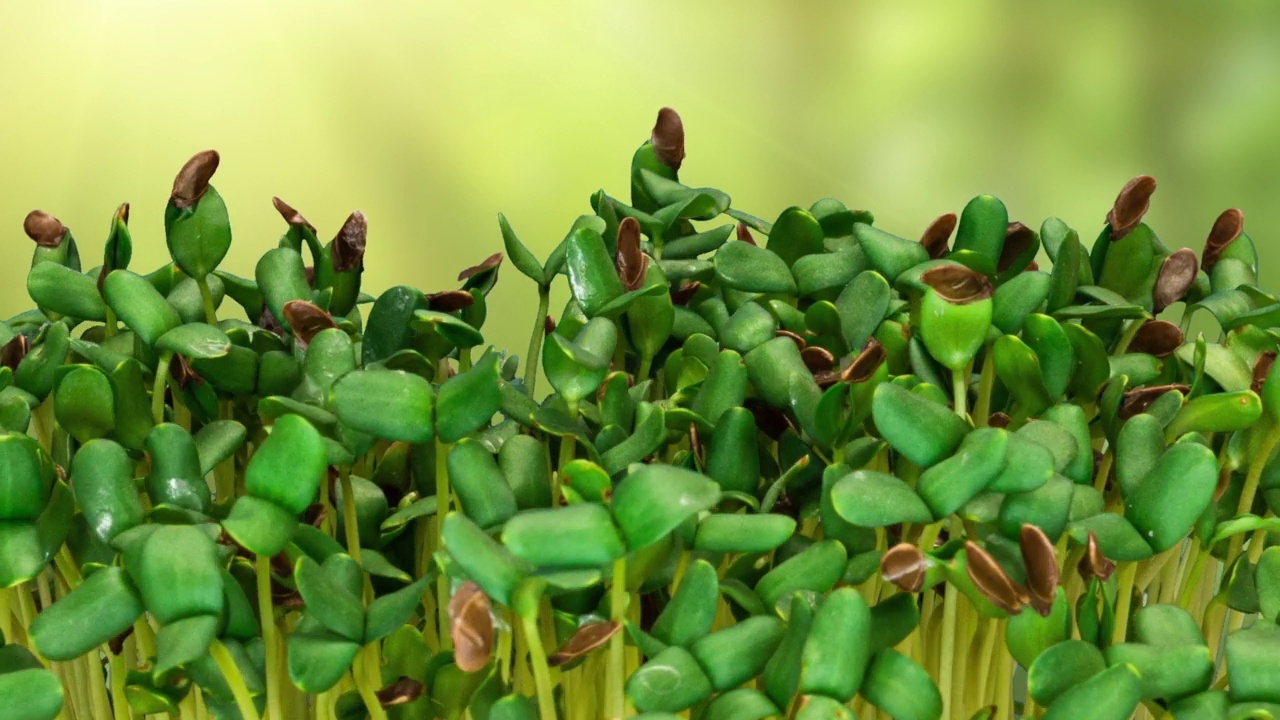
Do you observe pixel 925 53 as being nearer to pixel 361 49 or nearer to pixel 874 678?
pixel 361 49

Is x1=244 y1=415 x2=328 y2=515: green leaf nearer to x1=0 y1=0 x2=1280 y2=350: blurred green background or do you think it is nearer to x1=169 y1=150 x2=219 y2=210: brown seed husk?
x1=169 y1=150 x2=219 y2=210: brown seed husk

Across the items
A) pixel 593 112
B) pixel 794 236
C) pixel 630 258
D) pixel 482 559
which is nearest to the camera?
pixel 482 559

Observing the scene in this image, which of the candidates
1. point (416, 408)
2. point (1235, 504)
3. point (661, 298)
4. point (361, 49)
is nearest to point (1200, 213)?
point (361, 49)

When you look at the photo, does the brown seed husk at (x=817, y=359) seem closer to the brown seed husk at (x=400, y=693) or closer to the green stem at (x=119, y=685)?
the brown seed husk at (x=400, y=693)

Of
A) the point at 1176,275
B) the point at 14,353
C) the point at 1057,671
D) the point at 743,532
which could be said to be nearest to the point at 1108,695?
the point at 1057,671

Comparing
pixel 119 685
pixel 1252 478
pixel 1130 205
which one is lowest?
pixel 119 685

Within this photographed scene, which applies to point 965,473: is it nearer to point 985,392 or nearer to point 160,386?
point 985,392

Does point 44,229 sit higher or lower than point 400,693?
higher
